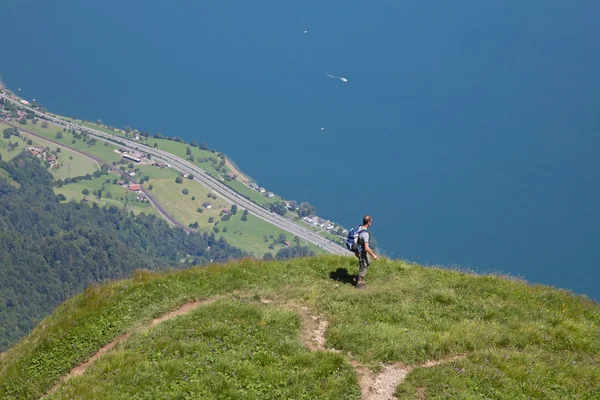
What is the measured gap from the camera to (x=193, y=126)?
614 ft

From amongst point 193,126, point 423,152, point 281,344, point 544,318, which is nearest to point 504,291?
point 544,318

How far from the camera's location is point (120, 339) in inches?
574

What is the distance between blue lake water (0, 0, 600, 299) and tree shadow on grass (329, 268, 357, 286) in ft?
295

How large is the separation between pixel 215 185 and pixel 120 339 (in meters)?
144

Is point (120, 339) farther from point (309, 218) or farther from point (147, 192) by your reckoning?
point (147, 192)

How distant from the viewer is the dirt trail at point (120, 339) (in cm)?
1335

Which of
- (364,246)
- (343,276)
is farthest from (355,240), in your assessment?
(343,276)

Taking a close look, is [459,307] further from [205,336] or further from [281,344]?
[205,336]

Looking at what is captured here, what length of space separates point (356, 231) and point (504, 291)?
193 inches

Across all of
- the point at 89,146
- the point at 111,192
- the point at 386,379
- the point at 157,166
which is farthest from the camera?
the point at 89,146

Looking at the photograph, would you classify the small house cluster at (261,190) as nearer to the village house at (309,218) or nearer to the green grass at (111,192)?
the village house at (309,218)

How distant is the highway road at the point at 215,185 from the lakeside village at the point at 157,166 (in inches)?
80.5

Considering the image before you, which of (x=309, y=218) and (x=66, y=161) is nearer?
(x=309, y=218)

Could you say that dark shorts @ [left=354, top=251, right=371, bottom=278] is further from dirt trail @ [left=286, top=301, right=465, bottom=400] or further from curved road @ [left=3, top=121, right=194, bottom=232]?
curved road @ [left=3, top=121, right=194, bottom=232]
